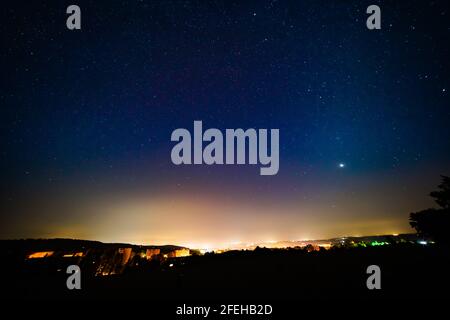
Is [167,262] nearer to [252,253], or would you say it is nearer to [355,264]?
[252,253]

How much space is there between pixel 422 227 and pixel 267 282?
19.6 ft

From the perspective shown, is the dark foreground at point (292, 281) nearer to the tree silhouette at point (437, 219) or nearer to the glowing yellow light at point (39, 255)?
the tree silhouette at point (437, 219)

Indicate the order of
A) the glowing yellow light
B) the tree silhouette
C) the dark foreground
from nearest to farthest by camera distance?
the dark foreground < the tree silhouette < the glowing yellow light

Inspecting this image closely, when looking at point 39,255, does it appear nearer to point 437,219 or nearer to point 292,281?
point 292,281

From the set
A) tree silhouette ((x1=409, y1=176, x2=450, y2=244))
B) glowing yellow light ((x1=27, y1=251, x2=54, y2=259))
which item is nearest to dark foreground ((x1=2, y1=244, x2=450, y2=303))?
tree silhouette ((x1=409, y1=176, x2=450, y2=244))

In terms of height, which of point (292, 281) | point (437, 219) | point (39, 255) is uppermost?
point (437, 219)

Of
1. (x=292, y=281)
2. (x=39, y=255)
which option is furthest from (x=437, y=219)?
(x=39, y=255)

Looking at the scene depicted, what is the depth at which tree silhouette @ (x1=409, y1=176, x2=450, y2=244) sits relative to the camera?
384 inches

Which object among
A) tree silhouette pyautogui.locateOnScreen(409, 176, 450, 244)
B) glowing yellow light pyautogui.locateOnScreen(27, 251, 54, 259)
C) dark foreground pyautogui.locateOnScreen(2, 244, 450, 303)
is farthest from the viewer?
glowing yellow light pyautogui.locateOnScreen(27, 251, 54, 259)

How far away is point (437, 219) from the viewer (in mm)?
9844

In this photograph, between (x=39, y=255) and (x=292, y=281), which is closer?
(x=292, y=281)

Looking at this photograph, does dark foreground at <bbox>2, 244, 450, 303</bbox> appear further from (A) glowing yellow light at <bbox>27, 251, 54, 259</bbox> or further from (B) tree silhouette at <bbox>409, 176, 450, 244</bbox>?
(A) glowing yellow light at <bbox>27, 251, 54, 259</bbox>
